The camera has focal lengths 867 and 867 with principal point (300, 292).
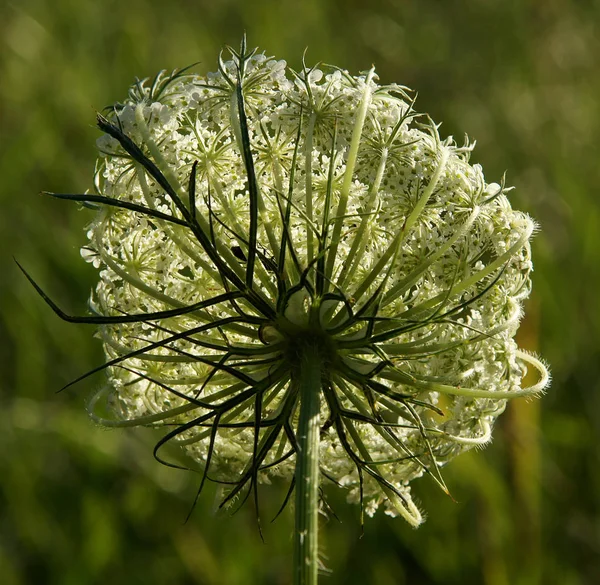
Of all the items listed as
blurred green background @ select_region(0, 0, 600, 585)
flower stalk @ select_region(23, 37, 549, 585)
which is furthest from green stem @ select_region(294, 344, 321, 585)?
blurred green background @ select_region(0, 0, 600, 585)

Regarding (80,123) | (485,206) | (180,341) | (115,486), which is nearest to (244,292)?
(180,341)

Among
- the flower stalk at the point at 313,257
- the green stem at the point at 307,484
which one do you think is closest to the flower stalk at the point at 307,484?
the green stem at the point at 307,484

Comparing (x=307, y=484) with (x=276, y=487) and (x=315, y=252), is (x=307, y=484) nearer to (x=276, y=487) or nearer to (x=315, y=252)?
(x=315, y=252)

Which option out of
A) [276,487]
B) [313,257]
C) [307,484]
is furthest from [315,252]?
[276,487]

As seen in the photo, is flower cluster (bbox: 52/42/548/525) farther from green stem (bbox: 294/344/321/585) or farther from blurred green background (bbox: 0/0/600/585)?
blurred green background (bbox: 0/0/600/585)

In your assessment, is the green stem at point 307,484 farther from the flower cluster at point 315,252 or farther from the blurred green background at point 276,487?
the blurred green background at point 276,487

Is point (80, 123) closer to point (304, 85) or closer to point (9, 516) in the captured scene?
point (9, 516)
